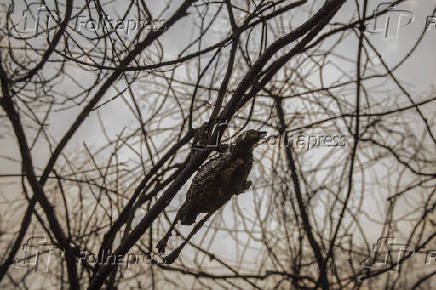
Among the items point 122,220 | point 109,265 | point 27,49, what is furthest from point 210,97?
point 27,49

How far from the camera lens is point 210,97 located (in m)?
2.23

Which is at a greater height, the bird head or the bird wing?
the bird head

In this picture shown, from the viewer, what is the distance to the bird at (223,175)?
1.17 meters

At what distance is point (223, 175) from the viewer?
46.3 inches

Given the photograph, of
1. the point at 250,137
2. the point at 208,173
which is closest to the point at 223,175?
the point at 208,173

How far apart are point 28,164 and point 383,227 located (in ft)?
8.37

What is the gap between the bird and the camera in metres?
1.17

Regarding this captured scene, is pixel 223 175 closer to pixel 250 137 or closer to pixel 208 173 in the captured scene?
pixel 208 173

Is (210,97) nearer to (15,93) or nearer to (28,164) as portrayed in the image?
(28,164)

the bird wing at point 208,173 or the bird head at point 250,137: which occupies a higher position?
the bird head at point 250,137

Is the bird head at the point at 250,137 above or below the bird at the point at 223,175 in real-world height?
above

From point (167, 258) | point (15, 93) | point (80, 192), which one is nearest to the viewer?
point (167, 258)

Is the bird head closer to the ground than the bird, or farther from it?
farther from it

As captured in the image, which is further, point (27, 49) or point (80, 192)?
point (80, 192)
